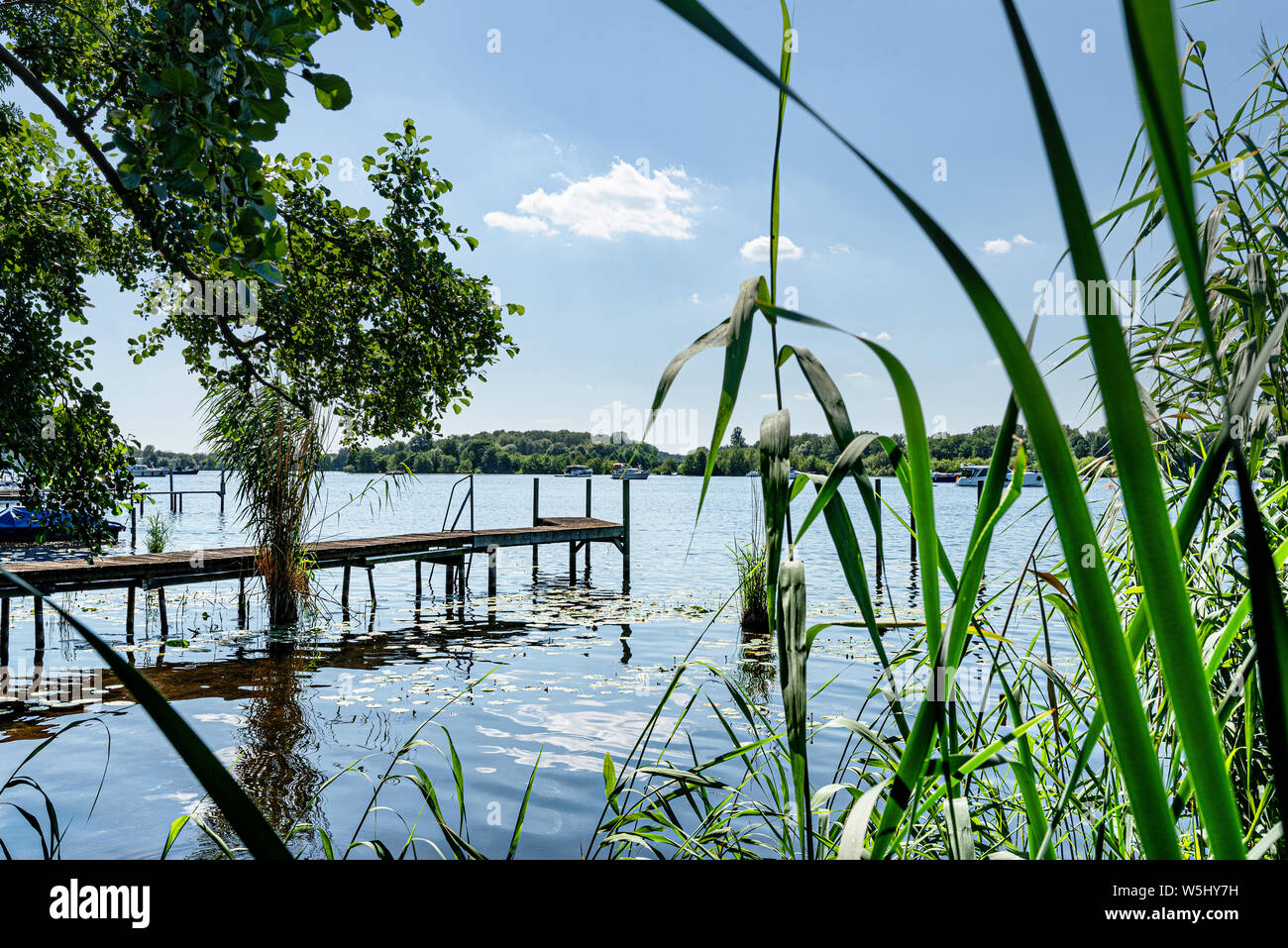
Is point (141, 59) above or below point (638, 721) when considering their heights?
above

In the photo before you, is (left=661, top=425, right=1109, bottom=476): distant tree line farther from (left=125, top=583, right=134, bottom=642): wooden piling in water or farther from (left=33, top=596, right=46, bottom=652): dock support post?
(left=33, top=596, right=46, bottom=652): dock support post

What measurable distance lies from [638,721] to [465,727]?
1605mm

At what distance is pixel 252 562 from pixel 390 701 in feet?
14.5

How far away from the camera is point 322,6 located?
2438mm

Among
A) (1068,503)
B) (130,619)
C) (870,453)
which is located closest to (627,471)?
(870,453)

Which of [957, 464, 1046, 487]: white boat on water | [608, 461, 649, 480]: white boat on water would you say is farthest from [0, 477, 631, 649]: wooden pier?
[957, 464, 1046, 487]: white boat on water

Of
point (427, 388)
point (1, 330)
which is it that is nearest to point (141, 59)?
point (1, 330)

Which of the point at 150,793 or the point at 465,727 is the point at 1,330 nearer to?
the point at 150,793

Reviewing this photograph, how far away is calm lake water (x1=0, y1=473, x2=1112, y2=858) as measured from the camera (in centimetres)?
493

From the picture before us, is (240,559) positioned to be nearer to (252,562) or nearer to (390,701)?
(252,562)

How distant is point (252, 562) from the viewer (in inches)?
420

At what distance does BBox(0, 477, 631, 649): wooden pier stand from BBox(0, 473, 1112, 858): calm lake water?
0.68 meters

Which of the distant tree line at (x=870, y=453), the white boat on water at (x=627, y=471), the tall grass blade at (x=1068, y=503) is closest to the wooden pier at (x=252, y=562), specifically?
the white boat on water at (x=627, y=471)
